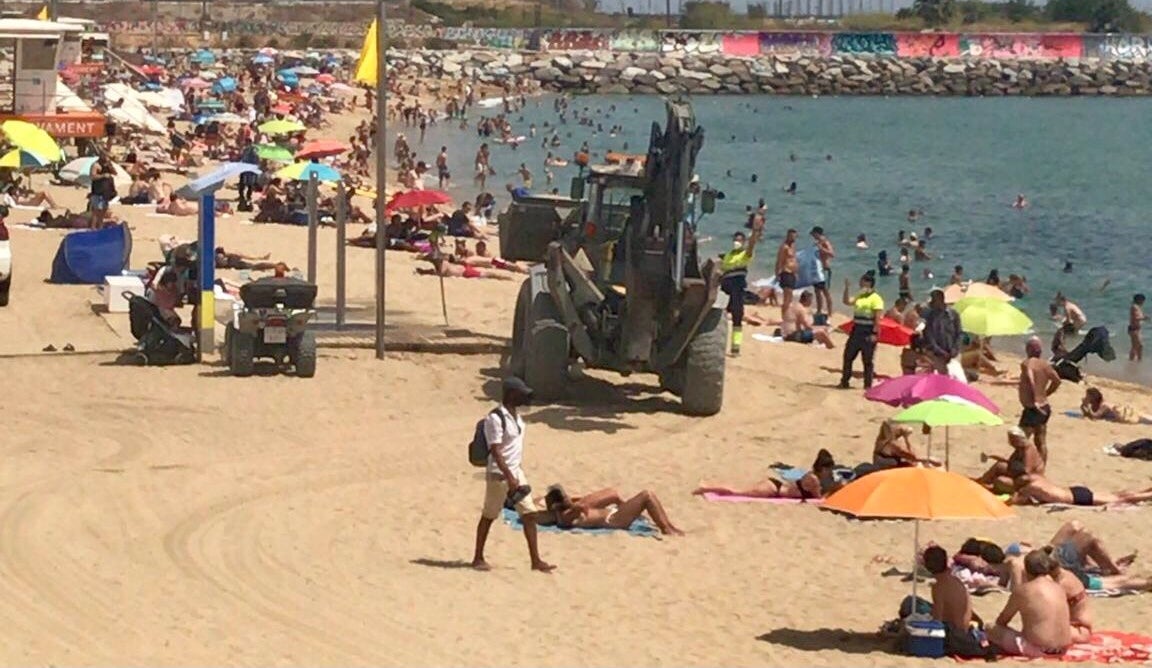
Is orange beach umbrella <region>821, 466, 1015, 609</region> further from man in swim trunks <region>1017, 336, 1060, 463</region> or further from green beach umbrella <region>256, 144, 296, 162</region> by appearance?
green beach umbrella <region>256, 144, 296, 162</region>

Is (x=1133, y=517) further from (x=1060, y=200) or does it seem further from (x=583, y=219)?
(x=1060, y=200)

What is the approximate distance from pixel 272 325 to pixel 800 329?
7733mm

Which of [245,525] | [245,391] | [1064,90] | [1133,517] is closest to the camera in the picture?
[245,525]

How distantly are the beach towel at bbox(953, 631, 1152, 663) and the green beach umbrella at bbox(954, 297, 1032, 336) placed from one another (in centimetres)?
783

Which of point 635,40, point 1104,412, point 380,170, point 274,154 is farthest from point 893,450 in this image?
point 635,40

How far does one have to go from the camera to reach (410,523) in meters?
13.9

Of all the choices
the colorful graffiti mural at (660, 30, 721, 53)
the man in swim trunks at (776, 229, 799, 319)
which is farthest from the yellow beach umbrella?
the colorful graffiti mural at (660, 30, 721, 53)

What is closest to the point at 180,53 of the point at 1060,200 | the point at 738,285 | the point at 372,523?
the point at 1060,200

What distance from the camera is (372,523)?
13.9 m

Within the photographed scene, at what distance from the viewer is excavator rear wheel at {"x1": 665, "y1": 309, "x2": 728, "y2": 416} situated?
1786 centimetres

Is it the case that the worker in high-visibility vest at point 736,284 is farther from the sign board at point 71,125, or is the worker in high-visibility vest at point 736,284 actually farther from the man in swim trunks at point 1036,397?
the sign board at point 71,125

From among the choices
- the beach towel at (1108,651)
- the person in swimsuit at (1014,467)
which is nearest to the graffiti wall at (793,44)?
the person in swimsuit at (1014,467)

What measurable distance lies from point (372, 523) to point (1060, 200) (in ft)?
148

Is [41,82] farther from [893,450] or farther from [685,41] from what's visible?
[685,41]
